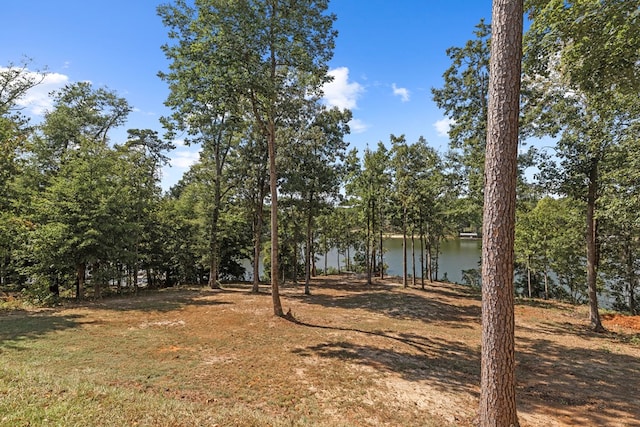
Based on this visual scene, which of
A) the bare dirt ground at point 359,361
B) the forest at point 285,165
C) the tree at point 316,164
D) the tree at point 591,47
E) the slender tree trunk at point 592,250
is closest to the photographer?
the bare dirt ground at point 359,361

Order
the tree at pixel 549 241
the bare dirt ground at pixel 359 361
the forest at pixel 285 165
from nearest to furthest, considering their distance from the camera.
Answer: the bare dirt ground at pixel 359 361 → the forest at pixel 285 165 → the tree at pixel 549 241

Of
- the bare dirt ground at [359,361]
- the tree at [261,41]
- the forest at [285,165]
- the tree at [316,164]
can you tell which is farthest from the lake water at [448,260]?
the tree at [261,41]

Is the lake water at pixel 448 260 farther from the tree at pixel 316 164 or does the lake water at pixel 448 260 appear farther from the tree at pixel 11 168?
the tree at pixel 11 168

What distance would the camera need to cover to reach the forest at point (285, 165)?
852cm

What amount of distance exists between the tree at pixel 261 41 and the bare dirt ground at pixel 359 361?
2.76 metres

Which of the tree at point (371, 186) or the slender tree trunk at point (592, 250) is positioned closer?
the slender tree trunk at point (592, 250)

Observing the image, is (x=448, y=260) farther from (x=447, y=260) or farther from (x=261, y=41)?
(x=261, y=41)

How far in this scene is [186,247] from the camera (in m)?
19.3

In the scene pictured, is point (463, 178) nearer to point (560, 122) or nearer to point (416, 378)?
point (560, 122)

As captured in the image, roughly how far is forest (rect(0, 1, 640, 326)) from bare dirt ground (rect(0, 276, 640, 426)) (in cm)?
247

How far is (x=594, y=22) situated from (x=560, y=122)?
22.7ft

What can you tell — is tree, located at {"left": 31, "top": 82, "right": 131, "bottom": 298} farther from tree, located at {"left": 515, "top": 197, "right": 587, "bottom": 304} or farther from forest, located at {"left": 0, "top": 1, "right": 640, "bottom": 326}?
tree, located at {"left": 515, "top": 197, "right": 587, "bottom": 304}

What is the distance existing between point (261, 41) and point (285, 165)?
630cm

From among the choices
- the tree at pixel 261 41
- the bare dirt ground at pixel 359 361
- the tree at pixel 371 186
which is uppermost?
the tree at pixel 261 41
